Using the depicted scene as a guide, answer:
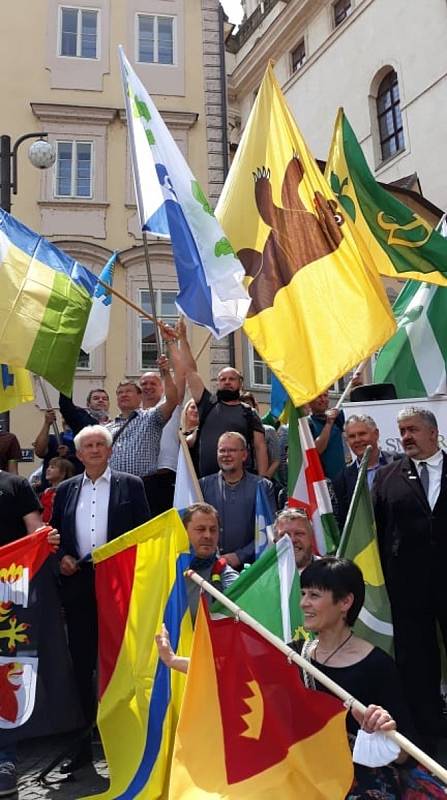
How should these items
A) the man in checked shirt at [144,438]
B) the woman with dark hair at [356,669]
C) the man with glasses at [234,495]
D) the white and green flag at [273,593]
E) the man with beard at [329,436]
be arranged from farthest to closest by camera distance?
the man with beard at [329,436] → the man in checked shirt at [144,438] → the man with glasses at [234,495] → the white and green flag at [273,593] → the woman with dark hair at [356,669]

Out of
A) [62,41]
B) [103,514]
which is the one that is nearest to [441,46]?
[62,41]

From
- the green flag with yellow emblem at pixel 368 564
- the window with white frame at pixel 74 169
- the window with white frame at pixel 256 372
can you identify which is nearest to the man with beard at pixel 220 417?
the green flag with yellow emblem at pixel 368 564

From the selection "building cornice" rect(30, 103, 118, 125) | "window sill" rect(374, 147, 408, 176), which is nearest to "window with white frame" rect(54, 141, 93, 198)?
"building cornice" rect(30, 103, 118, 125)

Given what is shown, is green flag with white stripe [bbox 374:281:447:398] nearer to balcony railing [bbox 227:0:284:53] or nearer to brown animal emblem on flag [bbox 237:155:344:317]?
brown animal emblem on flag [bbox 237:155:344:317]

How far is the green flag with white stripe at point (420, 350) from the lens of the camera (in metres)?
6.62

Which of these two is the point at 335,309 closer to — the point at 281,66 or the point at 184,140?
the point at 184,140

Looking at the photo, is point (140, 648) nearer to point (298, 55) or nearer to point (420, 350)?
point (420, 350)

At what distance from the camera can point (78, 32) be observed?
1872 cm

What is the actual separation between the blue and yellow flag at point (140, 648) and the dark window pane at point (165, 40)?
17224mm

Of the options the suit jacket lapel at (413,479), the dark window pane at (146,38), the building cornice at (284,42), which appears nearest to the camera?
the suit jacket lapel at (413,479)

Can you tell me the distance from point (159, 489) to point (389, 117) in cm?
2319

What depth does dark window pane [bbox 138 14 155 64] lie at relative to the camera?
18.9 meters

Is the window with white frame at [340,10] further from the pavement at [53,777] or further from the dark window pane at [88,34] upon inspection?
the pavement at [53,777]

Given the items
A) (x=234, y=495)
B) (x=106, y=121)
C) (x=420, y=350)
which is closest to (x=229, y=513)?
(x=234, y=495)
